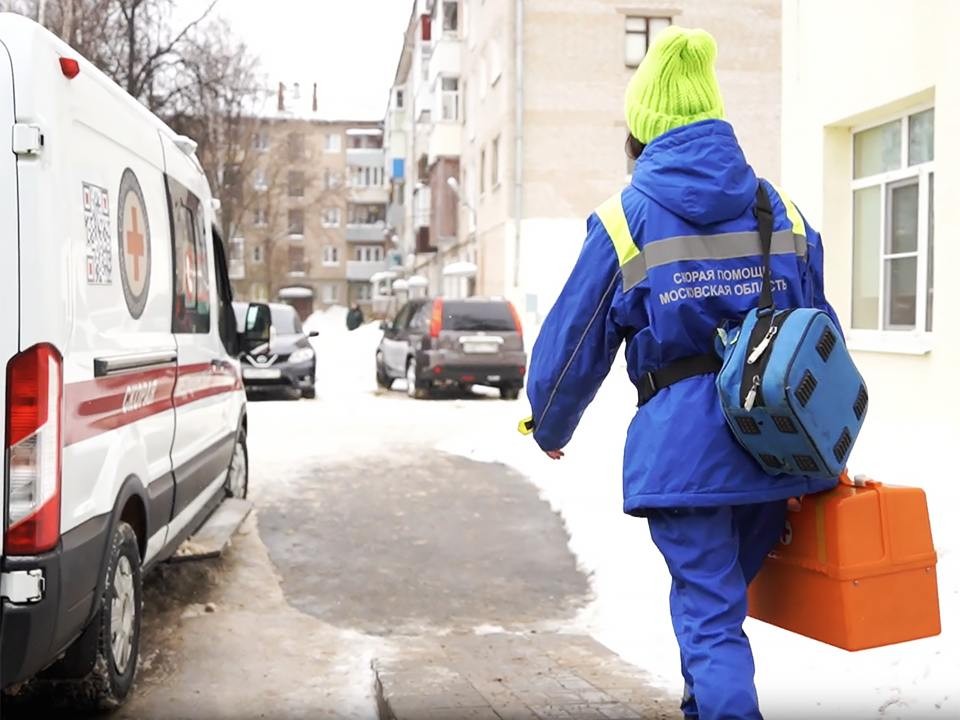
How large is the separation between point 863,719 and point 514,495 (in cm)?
565

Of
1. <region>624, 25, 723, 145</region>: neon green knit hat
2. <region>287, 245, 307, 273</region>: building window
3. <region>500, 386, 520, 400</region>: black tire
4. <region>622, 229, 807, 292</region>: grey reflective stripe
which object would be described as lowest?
<region>500, 386, 520, 400</region>: black tire

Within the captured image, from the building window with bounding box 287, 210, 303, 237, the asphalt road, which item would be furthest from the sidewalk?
the building window with bounding box 287, 210, 303, 237

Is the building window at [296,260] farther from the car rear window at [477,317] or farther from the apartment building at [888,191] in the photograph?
the apartment building at [888,191]

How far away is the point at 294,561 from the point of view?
7277mm

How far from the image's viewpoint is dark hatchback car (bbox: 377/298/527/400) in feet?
59.6

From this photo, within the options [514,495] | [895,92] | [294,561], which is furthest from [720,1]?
[294,561]

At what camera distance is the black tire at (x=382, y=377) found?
68.8ft

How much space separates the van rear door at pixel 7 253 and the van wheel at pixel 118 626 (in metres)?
0.80

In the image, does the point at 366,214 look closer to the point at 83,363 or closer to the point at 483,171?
the point at 483,171

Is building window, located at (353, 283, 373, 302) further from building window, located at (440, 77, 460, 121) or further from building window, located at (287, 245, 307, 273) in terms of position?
building window, located at (440, 77, 460, 121)

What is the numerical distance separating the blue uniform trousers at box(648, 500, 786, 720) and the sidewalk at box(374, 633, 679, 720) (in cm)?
115

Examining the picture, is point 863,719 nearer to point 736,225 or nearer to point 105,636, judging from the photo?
point 736,225

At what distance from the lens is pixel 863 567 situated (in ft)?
9.69

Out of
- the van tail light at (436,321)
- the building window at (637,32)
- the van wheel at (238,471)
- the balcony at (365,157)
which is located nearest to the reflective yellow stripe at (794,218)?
the van wheel at (238,471)
